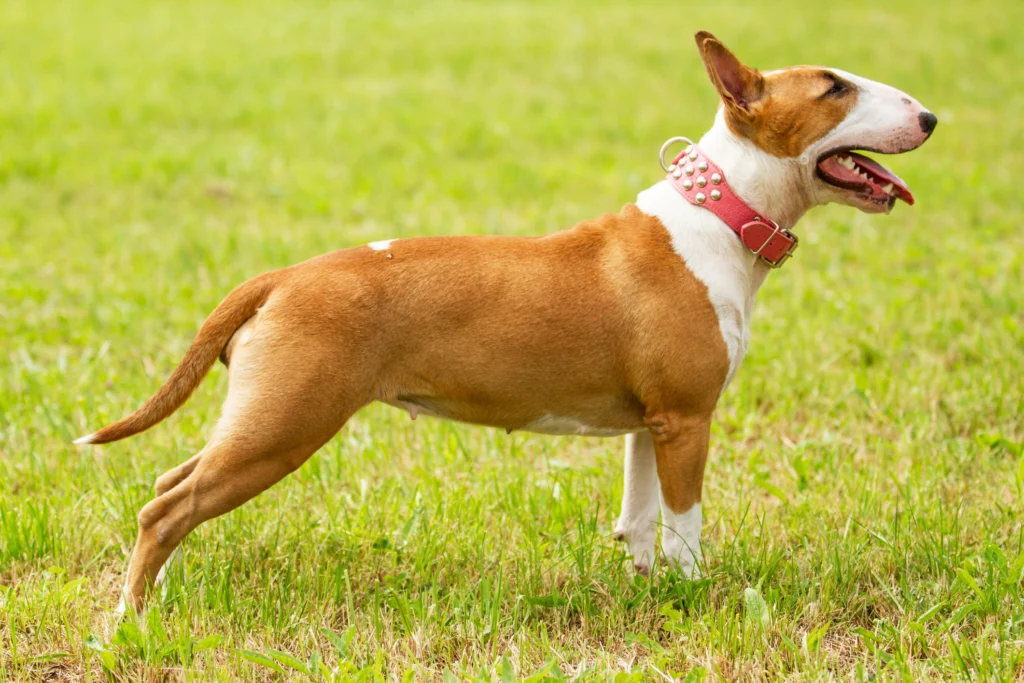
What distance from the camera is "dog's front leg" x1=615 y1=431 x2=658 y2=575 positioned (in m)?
4.13

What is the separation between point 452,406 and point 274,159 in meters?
6.81

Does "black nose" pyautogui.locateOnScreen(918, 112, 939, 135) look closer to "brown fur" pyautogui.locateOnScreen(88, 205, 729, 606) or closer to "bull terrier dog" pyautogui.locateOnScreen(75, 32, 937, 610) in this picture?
"bull terrier dog" pyautogui.locateOnScreen(75, 32, 937, 610)

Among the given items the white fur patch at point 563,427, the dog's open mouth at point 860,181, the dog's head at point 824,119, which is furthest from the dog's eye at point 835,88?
the white fur patch at point 563,427

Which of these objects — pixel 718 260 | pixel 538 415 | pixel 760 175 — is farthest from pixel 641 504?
pixel 760 175

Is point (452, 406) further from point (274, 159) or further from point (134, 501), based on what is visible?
point (274, 159)

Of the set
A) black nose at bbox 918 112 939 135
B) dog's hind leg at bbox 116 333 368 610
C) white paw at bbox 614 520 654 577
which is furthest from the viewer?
white paw at bbox 614 520 654 577

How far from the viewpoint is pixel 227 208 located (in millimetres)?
8891

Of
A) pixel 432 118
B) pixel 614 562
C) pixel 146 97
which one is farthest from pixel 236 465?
pixel 146 97

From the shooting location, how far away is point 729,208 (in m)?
3.82

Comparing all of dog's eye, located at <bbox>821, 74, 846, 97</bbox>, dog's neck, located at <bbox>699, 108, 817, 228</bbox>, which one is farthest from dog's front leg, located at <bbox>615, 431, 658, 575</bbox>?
dog's eye, located at <bbox>821, 74, 846, 97</bbox>

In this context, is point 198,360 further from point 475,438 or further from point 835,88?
point 835,88

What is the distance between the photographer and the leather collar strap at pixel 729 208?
3.80 metres

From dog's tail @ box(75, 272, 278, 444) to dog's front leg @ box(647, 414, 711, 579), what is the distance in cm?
136

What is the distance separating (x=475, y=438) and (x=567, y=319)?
1667 millimetres
